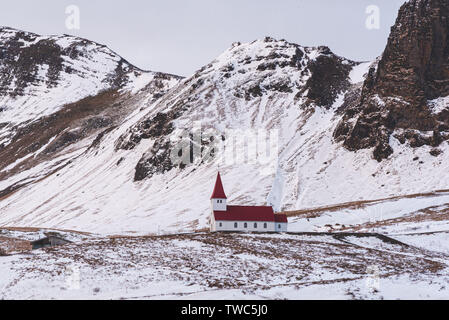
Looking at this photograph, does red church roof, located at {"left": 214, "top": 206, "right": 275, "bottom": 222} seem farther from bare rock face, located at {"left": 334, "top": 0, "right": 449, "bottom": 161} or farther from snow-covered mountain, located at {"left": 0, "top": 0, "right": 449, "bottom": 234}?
bare rock face, located at {"left": 334, "top": 0, "right": 449, "bottom": 161}

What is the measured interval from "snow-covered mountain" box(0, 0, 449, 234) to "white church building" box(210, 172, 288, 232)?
26874mm

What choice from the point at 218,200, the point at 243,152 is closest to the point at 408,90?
the point at 243,152

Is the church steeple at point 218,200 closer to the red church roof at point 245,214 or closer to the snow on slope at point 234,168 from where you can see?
the red church roof at point 245,214

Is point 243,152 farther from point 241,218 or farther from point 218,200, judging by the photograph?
point 241,218

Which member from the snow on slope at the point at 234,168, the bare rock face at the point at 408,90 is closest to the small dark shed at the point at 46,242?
the snow on slope at the point at 234,168

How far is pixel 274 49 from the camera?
191875mm

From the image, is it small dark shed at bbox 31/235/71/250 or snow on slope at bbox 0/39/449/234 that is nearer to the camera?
small dark shed at bbox 31/235/71/250

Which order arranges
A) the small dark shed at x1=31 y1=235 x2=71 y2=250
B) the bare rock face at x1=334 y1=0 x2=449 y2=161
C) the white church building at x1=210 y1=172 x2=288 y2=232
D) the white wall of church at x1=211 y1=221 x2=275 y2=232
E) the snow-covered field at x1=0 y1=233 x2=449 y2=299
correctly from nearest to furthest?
the snow-covered field at x1=0 y1=233 x2=449 y2=299 < the small dark shed at x1=31 y1=235 x2=71 y2=250 < the white wall of church at x1=211 y1=221 x2=275 y2=232 < the white church building at x1=210 y1=172 x2=288 y2=232 < the bare rock face at x1=334 y1=0 x2=449 y2=161

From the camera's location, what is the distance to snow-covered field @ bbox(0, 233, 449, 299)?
105 feet

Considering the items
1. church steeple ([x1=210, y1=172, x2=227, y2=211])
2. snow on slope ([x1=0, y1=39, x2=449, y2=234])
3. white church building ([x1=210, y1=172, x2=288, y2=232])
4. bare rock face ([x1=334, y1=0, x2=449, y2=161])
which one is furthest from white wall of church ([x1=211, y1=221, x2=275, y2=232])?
bare rock face ([x1=334, y1=0, x2=449, y2=161])

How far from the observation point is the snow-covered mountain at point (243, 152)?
358 feet

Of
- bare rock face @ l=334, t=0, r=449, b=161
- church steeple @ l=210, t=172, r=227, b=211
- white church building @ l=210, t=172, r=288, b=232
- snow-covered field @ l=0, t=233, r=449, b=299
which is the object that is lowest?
snow-covered field @ l=0, t=233, r=449, b=299

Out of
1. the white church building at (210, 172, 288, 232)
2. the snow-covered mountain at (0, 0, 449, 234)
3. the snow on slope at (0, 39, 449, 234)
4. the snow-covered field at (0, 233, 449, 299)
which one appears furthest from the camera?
the snow-covered mountain at (0, 0, 449, 234)

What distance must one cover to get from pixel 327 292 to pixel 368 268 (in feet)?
35.4
